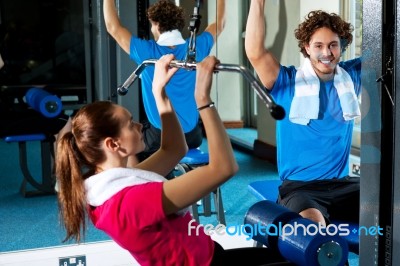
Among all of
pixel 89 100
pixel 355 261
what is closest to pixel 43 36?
pixel 89 100

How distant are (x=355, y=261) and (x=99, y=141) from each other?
2.22 meters

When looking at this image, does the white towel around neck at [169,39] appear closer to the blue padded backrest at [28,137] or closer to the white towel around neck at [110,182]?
the blue padded backrest at [28,137]

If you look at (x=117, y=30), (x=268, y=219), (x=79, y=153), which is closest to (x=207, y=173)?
(x=79, y=153)

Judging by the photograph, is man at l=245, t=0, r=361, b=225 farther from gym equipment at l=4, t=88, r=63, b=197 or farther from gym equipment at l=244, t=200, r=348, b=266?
gym equipment at l=4, t=88, r=63, b=197

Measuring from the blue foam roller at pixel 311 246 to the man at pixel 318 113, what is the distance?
65 cm

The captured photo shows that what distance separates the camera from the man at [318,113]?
2.71 metres

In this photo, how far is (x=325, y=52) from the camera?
281 centimetres

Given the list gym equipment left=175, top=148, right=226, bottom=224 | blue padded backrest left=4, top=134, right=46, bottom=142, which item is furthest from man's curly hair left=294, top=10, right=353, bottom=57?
blue padded backrest left=4, top=134, right=46, bottom=142

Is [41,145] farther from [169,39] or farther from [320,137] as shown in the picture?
[320,137]

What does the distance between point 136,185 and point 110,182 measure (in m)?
0.08

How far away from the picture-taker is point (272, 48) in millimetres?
Result: 3521

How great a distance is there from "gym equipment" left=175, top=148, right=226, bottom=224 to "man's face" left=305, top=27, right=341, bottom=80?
87cm

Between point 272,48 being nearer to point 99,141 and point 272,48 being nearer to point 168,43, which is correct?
point 168,43

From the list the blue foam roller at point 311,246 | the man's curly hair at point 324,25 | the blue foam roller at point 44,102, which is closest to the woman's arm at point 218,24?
the man's curly hair at point 324,25
